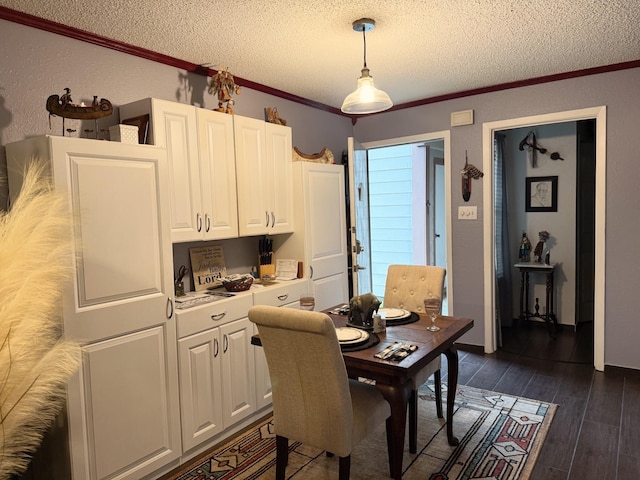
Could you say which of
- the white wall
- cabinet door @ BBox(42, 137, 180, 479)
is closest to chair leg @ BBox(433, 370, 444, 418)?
cabinet door @ BBox(42, 137, 180, 479)

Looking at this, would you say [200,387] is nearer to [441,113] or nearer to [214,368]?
[214,368]

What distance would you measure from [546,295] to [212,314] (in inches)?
149

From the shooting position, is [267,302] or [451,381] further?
[267,302]

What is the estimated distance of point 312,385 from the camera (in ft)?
6.30

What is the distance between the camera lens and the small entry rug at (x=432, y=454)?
236cm

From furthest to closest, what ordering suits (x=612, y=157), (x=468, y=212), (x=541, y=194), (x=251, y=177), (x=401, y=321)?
(x=541, y=194)
(x=468, y=212)
(x=612, y=157)
(x=251, y=177)
(x=401, y=321)

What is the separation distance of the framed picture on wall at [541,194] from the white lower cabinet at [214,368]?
359 cm

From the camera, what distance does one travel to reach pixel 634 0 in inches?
90.1

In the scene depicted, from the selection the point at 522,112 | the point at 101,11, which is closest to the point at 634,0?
the point at 522,112

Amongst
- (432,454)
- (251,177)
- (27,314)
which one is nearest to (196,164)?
(251,177)

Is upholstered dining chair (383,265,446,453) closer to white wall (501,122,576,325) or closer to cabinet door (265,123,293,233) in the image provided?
cabinet door (265,123,293,233)

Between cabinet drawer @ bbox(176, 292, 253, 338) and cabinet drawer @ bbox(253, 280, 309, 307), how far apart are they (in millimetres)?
88

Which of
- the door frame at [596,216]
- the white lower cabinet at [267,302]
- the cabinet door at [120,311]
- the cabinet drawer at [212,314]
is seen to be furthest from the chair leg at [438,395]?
the cabinet door at [120,311]

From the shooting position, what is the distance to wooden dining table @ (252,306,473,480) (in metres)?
1.89
